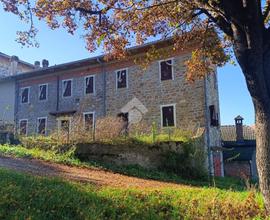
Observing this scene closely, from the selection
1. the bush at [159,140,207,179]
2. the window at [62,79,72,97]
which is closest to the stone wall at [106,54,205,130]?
the window at [62,79,72,97]

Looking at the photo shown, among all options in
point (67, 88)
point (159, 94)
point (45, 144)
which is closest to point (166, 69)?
point (159, 94)

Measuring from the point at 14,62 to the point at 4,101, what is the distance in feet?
20.9

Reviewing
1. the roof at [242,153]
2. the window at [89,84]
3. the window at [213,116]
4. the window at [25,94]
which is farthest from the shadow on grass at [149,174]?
the window at [25,94]

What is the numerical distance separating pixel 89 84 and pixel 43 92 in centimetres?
463

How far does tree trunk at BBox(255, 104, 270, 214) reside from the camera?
627 centimetres

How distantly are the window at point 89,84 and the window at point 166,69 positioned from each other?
17.9ft

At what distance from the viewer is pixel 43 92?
27.0 m

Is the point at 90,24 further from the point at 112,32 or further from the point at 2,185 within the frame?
the point at 2,185

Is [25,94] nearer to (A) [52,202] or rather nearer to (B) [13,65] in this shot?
(B) [13,65]

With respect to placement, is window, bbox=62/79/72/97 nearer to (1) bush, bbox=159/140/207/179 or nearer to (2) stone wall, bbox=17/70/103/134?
(2) stone wall, bbox=17/70/103/134

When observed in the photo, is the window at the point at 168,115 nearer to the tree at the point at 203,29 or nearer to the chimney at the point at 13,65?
the tree at the point at 203,29

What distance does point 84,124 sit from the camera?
1515 cm

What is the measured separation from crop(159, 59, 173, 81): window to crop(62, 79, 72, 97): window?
25.1 ft

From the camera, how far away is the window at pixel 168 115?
806 inches
